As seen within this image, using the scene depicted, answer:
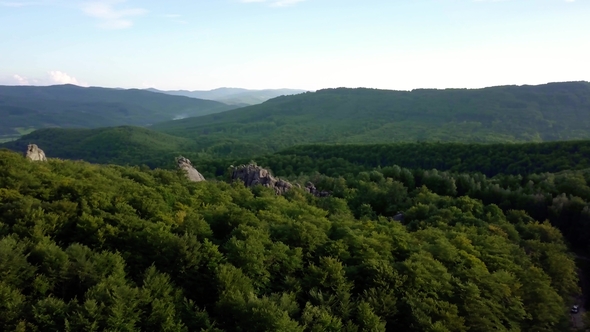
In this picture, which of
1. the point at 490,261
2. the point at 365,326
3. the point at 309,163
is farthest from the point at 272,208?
the point at 309,163

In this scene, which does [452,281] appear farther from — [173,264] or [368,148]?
[368,148]

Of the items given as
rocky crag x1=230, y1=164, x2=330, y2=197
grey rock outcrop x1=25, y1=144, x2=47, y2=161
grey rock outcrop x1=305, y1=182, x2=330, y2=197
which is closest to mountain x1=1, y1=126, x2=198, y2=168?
rocky crag x1=230, y1=164, x2=330, y2=197

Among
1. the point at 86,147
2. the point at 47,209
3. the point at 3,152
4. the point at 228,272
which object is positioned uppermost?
the point at 3,152

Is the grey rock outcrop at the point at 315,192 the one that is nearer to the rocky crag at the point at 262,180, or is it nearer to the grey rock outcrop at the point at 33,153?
the rocky crag at the point at 262,180

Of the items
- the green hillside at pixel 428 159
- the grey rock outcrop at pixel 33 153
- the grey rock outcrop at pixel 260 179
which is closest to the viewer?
the grey rock outcrop at pixel 33 153

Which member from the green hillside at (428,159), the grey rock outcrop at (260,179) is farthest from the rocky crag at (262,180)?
the green hillside at (428,159)

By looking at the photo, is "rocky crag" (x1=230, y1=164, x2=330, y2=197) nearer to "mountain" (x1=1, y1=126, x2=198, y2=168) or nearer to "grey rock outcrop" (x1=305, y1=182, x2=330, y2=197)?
"grey rock outcrop" (x1=305, y1=182, x2=330, y2=197)

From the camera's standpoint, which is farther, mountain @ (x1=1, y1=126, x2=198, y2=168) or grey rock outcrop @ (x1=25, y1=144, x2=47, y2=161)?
mountain @ (x1=1, y1=126, x2=198, y2=168)
